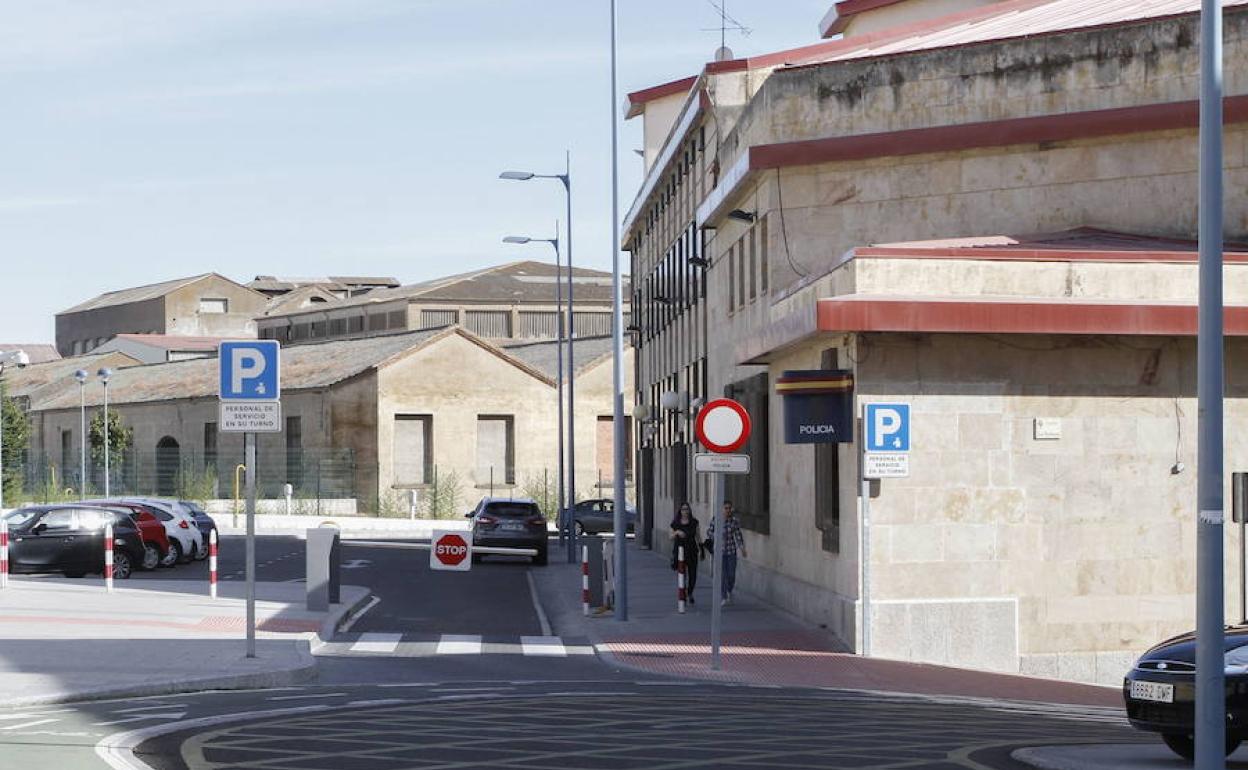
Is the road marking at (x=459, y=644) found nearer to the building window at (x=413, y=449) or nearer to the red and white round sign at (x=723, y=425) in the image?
the red and white round sign at (x=723, y=425)

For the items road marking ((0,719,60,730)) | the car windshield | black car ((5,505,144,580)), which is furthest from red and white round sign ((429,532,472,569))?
the car windshield

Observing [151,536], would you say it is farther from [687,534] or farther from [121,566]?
[687,534]

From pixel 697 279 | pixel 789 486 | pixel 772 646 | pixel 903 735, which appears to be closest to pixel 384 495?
pixel 697 279

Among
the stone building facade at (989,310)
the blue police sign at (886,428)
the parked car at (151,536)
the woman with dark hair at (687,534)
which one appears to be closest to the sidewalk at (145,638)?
the woman with dark hair at (687,534)

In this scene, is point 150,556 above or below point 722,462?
below

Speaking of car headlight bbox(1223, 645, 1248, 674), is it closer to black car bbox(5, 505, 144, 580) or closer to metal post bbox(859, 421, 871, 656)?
metal post bbox(859, 421, 871, 656)

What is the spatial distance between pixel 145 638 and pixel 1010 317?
11243 millimetres

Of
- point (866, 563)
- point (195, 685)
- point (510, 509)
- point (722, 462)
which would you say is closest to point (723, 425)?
point (722, 462)

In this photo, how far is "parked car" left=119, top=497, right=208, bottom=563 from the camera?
1676 inches

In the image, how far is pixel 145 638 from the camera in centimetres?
2309

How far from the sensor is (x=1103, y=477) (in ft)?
79.9

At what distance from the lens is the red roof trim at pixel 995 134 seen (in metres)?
27.8

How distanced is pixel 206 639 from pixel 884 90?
1381 centimetres

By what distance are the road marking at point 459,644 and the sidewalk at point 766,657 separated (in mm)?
1601
